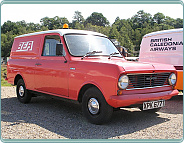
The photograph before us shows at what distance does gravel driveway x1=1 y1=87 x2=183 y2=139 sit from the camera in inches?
170

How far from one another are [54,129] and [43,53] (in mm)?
2637

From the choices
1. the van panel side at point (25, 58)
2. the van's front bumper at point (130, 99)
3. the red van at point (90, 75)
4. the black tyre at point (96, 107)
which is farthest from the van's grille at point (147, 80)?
the van panel side at point (25, 58)

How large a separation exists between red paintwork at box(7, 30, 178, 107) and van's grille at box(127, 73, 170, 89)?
0.36ft

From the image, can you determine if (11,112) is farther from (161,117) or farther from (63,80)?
(161,117)

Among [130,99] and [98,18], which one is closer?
[130,99]

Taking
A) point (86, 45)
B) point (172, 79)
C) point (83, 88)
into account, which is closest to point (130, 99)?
point (83, 88)

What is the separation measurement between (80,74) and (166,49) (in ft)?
14.0

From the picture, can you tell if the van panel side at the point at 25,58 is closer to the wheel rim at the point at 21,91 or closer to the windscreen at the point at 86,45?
the wheel rim at the point at 21,91

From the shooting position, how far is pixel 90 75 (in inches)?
192

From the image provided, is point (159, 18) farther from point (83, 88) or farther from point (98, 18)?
point (83, 88)

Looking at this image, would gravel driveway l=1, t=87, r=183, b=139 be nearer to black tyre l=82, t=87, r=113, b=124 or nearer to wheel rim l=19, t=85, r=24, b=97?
black tyre l=82, t=87, r=113, b=124

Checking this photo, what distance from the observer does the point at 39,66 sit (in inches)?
253

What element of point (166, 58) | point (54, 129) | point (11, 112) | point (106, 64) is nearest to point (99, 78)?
point (106, 64)

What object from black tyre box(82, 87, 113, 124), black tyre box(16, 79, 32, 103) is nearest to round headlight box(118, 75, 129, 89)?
black tyre box(82, 87, 113, 124)
